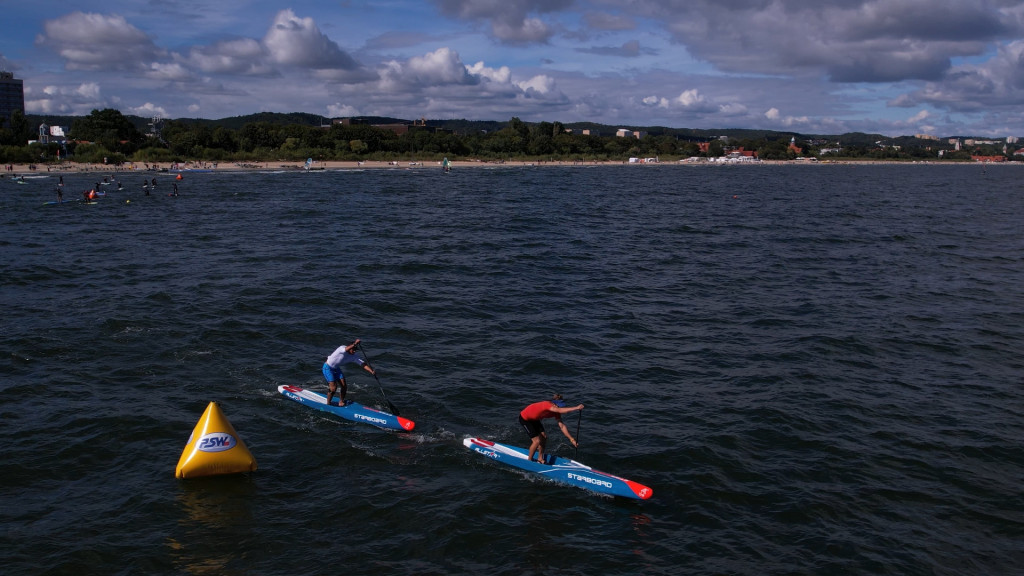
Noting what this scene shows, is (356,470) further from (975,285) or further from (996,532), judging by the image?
(975,285)

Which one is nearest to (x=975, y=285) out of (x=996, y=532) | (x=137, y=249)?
(x=996, y=532)

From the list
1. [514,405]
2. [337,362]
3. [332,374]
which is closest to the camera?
[337,362]

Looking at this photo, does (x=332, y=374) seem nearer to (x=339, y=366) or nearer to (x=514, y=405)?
(x=339, y=366)

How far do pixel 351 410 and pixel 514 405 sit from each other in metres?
5.66

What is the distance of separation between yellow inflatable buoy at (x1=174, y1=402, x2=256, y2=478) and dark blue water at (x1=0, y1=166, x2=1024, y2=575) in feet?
1.56

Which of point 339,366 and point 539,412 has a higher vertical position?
point 339,366

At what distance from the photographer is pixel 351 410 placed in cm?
2286

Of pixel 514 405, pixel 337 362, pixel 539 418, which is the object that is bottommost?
pixel 514 405

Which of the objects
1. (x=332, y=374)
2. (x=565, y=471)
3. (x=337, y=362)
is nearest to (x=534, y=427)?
(x=565, y=471)

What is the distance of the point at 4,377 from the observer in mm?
25656

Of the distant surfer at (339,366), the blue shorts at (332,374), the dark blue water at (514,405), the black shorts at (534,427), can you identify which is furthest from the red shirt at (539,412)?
the blue shorts at (332,374)

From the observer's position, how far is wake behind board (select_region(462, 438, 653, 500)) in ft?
59.7

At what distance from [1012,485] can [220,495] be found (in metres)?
22.2

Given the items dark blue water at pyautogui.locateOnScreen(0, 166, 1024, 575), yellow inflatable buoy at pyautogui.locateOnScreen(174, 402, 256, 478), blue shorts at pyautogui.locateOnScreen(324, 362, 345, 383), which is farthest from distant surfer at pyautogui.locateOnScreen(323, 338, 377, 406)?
yellow inflatable buoy at pyautogui.locateOnScreen(174, 402, 256, 478)
